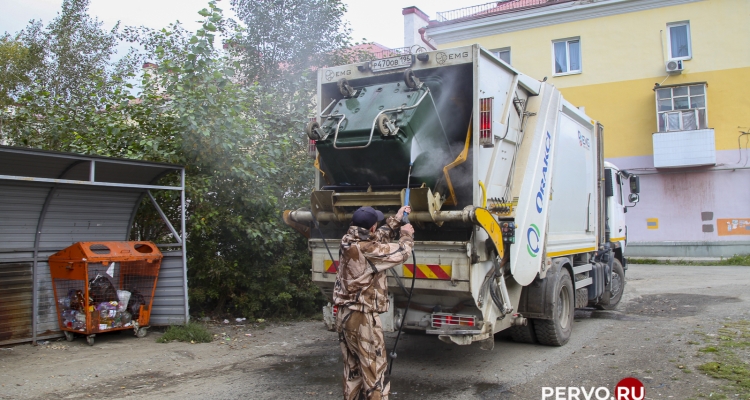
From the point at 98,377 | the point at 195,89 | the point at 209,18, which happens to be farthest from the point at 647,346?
the point at 209,18

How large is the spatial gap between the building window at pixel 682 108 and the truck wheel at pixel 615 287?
1229 centimetres

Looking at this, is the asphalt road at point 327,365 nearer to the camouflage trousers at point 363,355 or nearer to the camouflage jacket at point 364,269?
Answer: the camouflage trousers at point 363,355

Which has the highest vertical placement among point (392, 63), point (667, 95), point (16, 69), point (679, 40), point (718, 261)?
point (679, 40)

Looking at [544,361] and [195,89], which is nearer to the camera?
[544,361]

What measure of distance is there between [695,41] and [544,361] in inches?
703

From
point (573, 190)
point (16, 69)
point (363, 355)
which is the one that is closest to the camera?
point (363, 355)

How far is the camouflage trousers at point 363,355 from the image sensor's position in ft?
13.3

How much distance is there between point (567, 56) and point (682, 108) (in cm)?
455

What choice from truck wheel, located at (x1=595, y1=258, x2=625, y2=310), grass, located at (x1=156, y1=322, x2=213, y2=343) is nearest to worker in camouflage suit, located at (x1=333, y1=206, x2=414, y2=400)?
grass, located at (x1=156, y1=322, x2=213, y2=343)

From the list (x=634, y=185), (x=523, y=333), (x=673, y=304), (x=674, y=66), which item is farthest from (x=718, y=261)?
(x=523, y=333)

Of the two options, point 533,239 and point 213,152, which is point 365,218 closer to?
point 533,239

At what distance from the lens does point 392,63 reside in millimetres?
5543

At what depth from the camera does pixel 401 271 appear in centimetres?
510

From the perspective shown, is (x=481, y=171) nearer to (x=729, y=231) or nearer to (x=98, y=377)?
(x=98, y=377)
